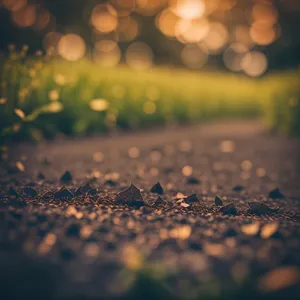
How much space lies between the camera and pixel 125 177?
91.5 inches

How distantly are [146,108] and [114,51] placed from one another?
83.4ft

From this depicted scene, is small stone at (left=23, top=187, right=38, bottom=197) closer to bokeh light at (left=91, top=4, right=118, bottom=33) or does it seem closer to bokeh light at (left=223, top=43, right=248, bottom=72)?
bokeh light at (left=91, top=4, right=118, bottom=33)

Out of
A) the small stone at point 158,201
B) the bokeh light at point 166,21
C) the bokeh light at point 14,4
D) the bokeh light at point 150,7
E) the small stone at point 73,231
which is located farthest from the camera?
the bokeh light at point 166,21

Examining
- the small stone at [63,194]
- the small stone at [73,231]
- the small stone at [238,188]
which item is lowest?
the small stone at [238,188]

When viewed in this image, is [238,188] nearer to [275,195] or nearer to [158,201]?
[275,195]

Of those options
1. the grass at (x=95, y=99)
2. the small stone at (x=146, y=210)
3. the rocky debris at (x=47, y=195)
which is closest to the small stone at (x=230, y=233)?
the small stone at (x=146, y=210)

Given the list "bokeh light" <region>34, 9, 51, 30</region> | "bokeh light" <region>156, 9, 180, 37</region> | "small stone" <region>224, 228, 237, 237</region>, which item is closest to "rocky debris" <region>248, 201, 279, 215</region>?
"small stone" <region>224, 228, 237, 237</region>

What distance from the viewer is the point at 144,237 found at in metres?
1.19

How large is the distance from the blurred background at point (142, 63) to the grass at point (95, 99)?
14 millimetres

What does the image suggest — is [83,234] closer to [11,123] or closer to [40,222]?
[40,222]

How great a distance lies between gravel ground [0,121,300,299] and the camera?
87 cm

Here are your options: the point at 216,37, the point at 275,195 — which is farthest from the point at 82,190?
the point at 216,37

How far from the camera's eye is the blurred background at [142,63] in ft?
10.6

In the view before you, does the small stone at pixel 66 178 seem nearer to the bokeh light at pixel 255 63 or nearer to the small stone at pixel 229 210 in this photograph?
the small stone at pixel 229 210
